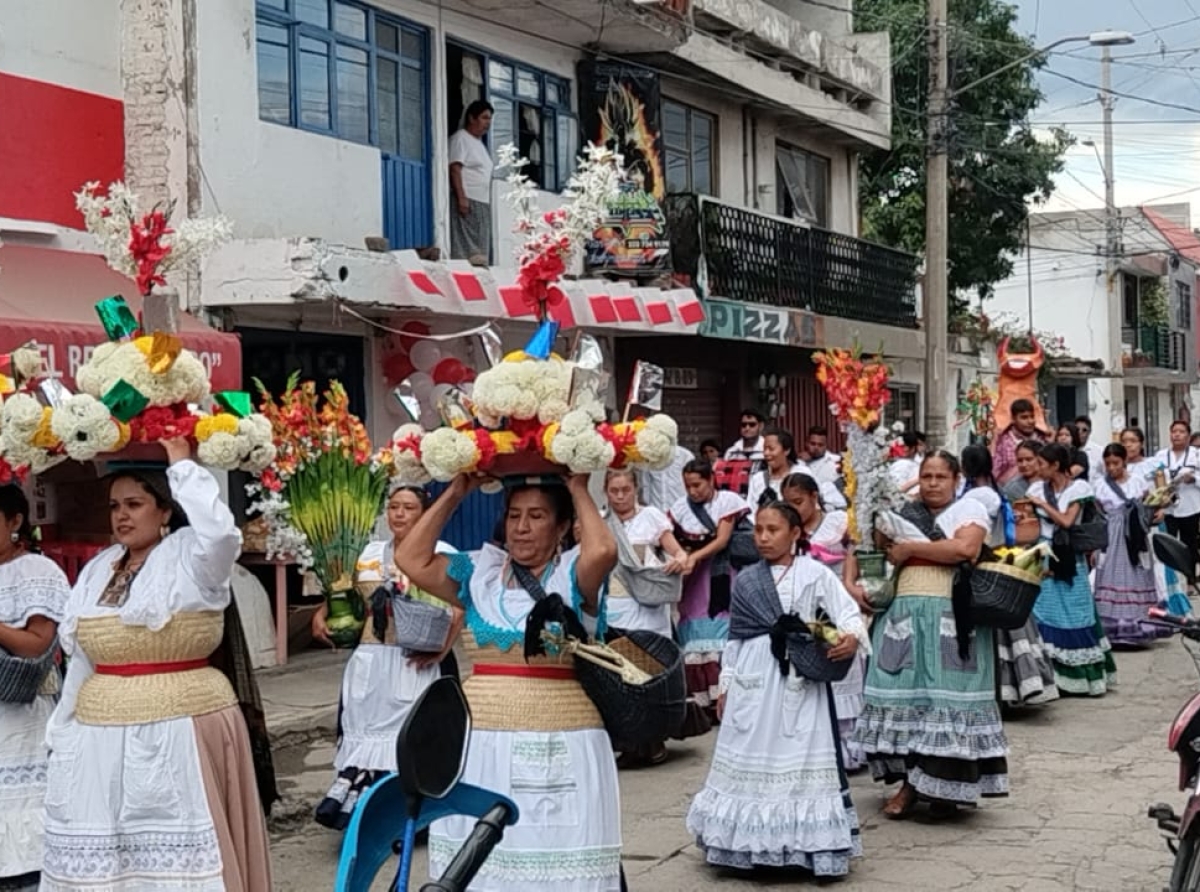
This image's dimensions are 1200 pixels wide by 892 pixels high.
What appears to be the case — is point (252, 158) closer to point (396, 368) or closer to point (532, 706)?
point (396, 368)

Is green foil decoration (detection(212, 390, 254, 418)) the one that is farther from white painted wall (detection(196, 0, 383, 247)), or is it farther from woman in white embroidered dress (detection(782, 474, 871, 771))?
white painted wall (detection(196, 0, 383, 247))

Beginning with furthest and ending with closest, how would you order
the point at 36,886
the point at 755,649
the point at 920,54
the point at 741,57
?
the point at 920,54 < the point at 741,57 < the point at 755,649 < the point at 36,886

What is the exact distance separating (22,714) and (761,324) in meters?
15.1

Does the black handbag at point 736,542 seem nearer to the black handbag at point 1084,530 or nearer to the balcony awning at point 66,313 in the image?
the black handbag at point 1084,530

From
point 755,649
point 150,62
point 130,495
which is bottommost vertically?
point 755,649

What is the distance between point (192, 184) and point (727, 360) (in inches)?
441

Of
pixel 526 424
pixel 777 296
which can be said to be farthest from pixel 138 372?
pixel 777 296

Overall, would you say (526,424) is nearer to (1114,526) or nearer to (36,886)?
(36,886)

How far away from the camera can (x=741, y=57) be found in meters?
21.0

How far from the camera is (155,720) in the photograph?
509cm

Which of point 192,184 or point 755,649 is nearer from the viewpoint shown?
point 755,649

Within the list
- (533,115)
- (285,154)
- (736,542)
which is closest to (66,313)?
(285,154)

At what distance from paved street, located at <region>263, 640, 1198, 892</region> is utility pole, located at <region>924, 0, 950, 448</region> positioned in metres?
10.1

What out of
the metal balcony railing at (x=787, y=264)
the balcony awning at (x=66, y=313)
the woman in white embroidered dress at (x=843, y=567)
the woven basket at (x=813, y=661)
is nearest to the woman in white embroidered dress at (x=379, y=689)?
the woven basket at (x=813, y=661)
